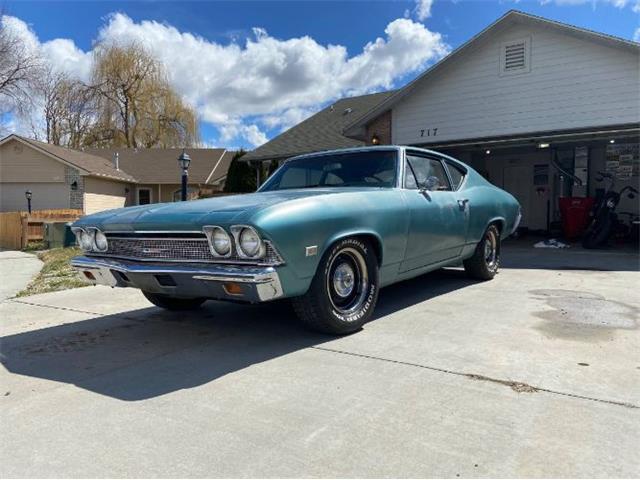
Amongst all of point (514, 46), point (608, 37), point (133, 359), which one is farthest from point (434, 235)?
point (514, 46)

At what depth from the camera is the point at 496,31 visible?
488 inches

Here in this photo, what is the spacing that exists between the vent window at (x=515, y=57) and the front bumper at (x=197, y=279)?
11.1 meters

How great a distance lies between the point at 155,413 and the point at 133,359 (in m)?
1.05

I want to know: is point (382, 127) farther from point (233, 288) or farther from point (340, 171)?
point (233, 288)

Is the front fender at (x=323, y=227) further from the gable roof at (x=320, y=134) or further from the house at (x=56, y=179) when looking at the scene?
the house at (x=56, y=179)

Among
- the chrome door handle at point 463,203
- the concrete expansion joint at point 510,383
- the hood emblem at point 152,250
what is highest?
the chrome door handle at point 463,203

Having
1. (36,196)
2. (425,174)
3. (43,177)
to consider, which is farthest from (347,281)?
(36,196)

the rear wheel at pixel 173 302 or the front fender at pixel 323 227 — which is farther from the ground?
the front fender at pixel 323 227

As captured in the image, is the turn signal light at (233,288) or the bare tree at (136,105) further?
the bare tree at (136,105)

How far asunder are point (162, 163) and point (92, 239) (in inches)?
1231

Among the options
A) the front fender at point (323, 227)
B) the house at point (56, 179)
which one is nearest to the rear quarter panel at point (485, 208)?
the front fender at point (323, 227)

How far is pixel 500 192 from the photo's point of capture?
6777 millimetres

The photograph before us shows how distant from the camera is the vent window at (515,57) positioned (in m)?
12.1

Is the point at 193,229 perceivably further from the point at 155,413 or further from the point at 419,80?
the point at 419,80
